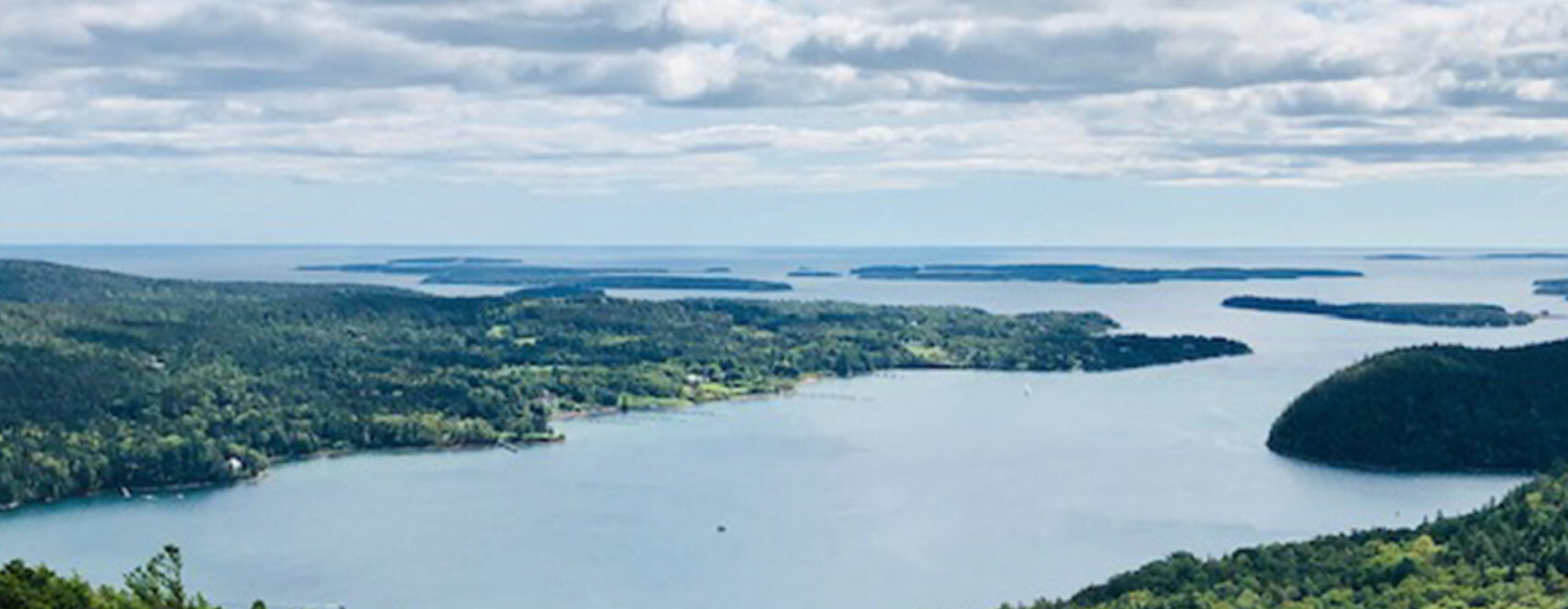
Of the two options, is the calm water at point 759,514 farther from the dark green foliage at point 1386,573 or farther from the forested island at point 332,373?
the dark green foliage at point 1386,573

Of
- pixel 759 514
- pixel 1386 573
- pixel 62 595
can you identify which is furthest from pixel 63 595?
pixel 759 514

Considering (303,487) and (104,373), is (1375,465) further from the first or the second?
(104,373)

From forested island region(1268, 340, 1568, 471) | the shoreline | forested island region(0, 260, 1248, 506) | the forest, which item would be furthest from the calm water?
the forest

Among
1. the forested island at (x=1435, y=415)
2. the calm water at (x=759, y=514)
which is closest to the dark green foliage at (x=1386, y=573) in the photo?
the calm water at (x=759, y=514)

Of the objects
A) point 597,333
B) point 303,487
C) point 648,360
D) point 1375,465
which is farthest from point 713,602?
point 597,333

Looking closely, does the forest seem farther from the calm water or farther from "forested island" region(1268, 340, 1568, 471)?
"forested island" region(1268, 340, 1568, 471)
